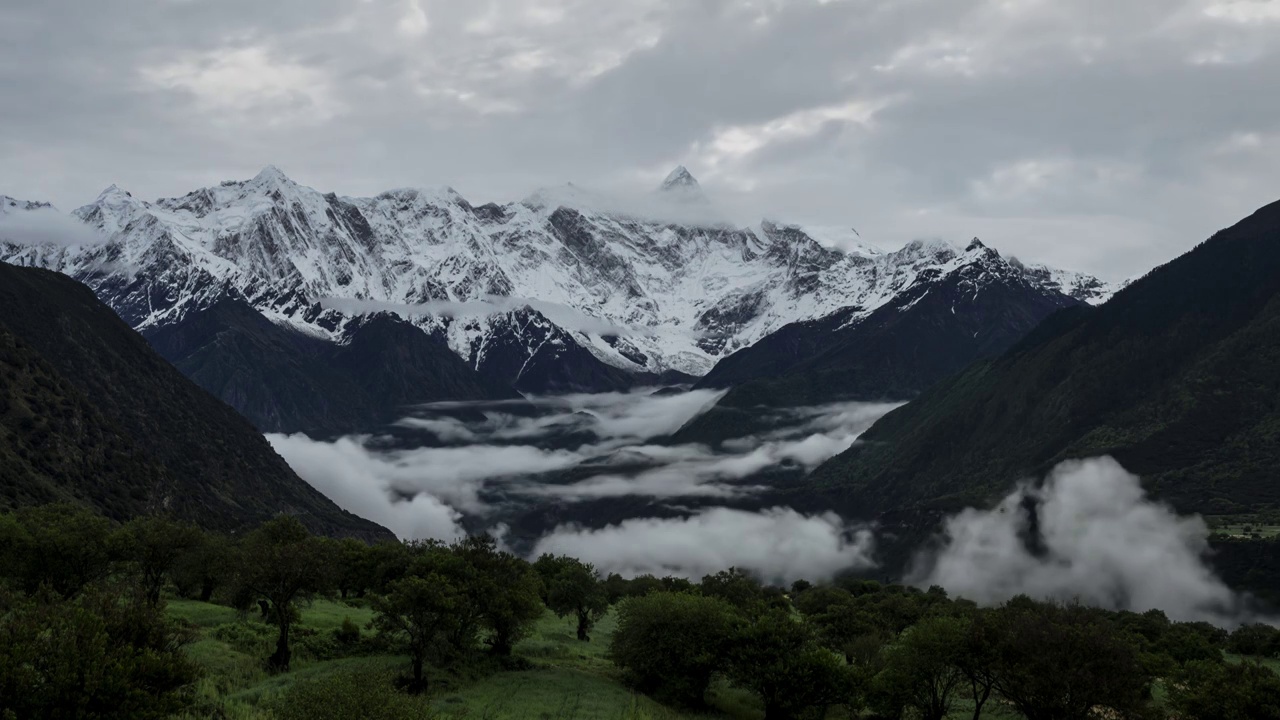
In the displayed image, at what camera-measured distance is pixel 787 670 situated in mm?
85250

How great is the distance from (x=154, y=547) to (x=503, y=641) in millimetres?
39751

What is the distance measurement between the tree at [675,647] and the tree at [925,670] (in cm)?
1518

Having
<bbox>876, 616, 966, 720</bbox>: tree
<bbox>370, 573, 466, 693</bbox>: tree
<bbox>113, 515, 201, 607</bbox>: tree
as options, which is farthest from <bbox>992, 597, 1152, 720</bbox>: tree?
<bbox>113, 515, 201, 607</bbox>: tree

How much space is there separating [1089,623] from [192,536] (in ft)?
298

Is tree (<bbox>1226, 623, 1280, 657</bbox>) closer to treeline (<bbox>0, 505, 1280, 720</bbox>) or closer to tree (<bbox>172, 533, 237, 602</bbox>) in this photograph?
treeline (<bbox>0, 505, 1280, 720</bbox>)

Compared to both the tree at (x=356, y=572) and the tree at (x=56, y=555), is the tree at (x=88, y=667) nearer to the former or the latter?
the tree at (x=56, y=555)

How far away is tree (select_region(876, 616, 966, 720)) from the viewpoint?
263ft

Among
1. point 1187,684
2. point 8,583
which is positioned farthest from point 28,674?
point 1187,684

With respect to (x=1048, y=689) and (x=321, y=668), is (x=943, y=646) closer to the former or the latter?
(x=1048, y=689)

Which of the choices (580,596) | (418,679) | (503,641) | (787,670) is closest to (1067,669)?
(787,670)

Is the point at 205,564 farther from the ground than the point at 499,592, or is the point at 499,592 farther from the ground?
the point at 205,564

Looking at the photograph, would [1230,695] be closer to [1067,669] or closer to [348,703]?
[1067,669]

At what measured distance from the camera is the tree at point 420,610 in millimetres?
81000

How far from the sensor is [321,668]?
81938 mm
